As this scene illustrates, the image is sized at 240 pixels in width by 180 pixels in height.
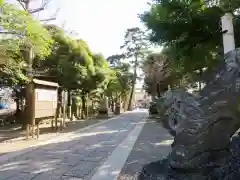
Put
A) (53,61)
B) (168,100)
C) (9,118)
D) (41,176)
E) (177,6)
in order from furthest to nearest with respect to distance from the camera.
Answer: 1. (9,118)
2. (53,61)
3. (177,6)
4. (41,176)
5. (168,100)

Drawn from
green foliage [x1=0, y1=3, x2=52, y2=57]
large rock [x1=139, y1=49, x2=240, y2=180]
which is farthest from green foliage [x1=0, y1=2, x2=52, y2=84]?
large rock [x1=139, y1=49, x2=240, y2=180]

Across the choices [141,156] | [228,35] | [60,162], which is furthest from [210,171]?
[60,162]

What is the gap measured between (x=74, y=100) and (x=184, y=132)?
1848 cm

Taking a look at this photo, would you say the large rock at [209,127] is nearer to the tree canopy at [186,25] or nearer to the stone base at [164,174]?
the stone base at [164,174]

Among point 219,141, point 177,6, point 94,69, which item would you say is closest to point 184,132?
point 219,141

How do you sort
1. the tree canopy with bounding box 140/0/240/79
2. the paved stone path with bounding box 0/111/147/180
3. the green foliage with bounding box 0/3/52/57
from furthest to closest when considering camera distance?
the green foliage with bounding box 0/3/52/57 → the tree canopy with bounding box 140/0/240/79 → the paved stone path with bounding box 0/111/147/180

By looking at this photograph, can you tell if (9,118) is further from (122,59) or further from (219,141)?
(122,59)

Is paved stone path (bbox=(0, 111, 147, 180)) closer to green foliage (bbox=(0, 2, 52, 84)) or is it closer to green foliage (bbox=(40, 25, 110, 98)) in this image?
green foliage (bbox=(0, 2, 52, 84))

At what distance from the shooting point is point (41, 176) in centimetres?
523

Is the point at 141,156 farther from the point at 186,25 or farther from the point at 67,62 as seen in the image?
the point at 67,62

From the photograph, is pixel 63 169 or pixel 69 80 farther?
pixel 69 80

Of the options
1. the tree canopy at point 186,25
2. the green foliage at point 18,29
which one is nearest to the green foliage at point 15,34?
the green foliage at point 18,29

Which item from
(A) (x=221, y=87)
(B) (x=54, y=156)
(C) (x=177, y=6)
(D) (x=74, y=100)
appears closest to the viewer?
(A) (x=221, y=87)

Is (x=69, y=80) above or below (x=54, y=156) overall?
above
